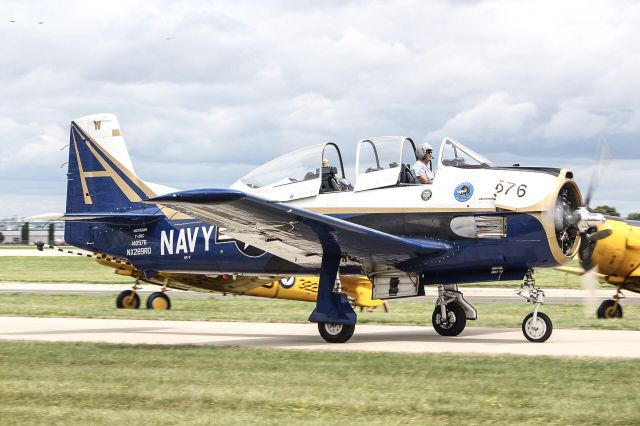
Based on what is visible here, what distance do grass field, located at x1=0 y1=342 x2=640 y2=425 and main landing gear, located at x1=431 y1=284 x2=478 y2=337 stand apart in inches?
139

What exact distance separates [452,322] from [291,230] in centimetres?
360

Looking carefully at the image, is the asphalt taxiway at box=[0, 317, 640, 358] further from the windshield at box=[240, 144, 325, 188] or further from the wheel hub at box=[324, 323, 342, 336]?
the windshield at box=[240, 144, 325, 188]

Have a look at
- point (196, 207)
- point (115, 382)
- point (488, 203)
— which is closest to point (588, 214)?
point (488, 203)

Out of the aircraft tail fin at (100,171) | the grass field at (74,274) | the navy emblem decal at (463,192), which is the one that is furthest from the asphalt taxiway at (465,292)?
the navy emblem decal at (463,192)

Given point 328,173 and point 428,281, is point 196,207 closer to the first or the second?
point 328,173

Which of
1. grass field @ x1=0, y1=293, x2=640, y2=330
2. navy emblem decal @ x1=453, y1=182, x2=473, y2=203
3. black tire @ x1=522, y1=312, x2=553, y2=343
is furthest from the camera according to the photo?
grass field @ x1=0, y1=293, x2=640, y2=330

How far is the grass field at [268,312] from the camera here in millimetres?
17719

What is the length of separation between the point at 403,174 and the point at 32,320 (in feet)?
27.8

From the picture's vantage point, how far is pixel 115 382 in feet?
31.3

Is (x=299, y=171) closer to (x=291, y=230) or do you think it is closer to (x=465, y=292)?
(x=291, y=230)

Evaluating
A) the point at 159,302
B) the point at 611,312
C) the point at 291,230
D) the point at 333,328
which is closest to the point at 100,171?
the point at 159,302

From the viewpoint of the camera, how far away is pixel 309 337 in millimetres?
15133

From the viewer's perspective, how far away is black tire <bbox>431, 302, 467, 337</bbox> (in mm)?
15156

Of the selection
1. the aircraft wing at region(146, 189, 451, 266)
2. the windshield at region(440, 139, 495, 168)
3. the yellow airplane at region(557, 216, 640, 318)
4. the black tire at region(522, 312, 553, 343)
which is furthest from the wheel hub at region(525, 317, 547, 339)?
the yellow airplane at region(557, 216, 640, 318)
